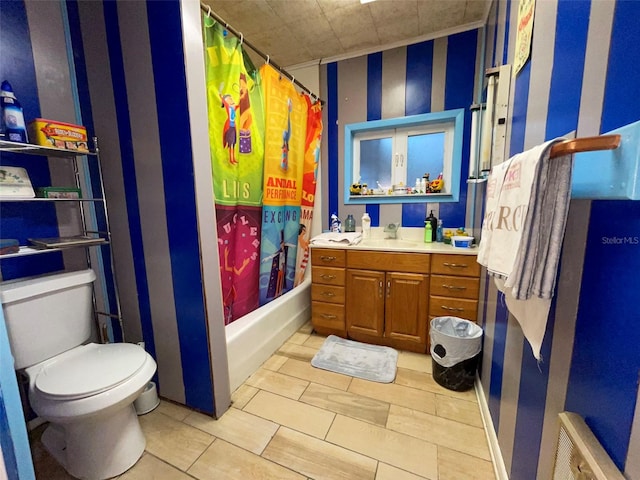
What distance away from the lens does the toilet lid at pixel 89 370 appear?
38.1 inches

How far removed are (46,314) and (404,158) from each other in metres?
2.64

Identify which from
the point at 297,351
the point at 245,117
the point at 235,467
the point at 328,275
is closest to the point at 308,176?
the point at 245,117

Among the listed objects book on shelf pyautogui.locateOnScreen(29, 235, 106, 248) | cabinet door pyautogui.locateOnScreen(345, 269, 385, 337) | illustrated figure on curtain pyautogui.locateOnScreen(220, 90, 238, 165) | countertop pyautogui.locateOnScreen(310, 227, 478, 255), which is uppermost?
illustrated figure on curtain pyautogui.locateOnScreen(220, 90, 238, 165)

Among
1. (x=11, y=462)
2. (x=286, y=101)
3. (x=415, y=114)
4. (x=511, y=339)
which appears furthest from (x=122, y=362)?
(x=415, y=114)

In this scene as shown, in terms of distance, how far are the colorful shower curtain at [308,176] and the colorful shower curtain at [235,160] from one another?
0.58m

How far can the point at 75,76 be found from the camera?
4.47ft

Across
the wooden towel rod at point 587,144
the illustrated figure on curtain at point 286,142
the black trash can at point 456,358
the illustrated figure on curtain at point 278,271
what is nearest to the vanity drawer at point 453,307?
the black trash can at point 456,358

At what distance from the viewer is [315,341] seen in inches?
82.0

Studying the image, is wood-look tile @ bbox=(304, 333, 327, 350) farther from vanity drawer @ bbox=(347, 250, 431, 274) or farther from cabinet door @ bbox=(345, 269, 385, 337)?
vanity drawer @ bbox=(347, 250, 431, 274)

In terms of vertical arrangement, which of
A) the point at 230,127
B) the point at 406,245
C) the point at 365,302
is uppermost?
the point at 230,127

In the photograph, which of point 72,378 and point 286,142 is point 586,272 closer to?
point 72,378

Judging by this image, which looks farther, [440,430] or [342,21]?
[342,21]

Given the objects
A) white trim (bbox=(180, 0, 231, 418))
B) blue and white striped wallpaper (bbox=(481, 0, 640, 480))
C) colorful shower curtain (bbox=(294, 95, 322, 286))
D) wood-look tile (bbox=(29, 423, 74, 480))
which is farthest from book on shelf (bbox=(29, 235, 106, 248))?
blue and white striped wallpaper (bbox=(481, 0, 640, 480))

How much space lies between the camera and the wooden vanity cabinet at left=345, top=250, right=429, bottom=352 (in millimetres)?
1812
